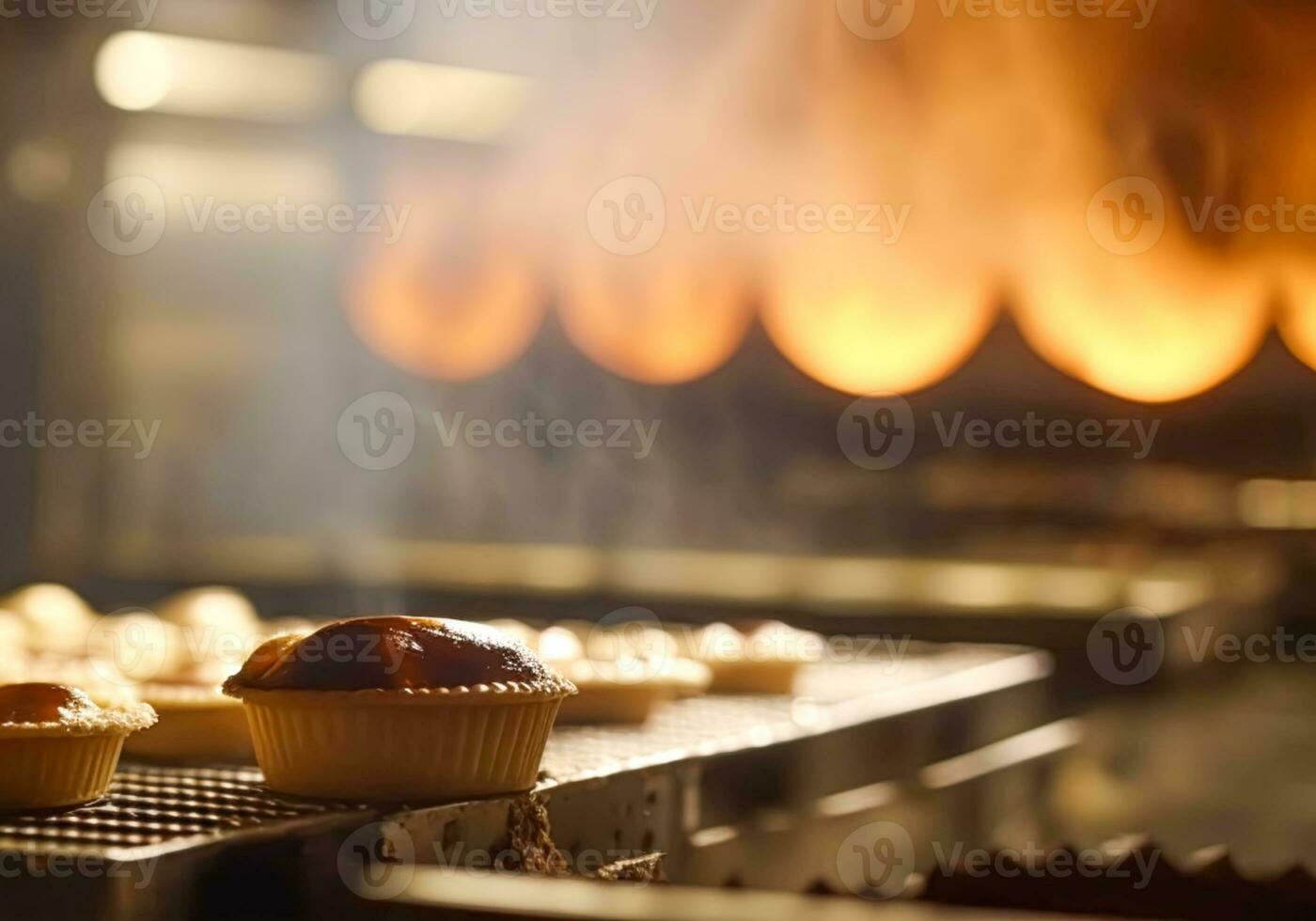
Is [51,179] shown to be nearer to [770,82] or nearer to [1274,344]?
[770,82]

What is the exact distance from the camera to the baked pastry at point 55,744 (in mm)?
1545

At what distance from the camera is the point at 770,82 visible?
4.59 m

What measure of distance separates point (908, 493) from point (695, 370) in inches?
36.3

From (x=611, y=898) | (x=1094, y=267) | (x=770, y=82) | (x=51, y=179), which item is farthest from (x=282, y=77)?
(x=611, y=898)

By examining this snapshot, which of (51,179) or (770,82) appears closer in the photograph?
(770,82)

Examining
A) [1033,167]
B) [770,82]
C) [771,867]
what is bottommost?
[771,867]
